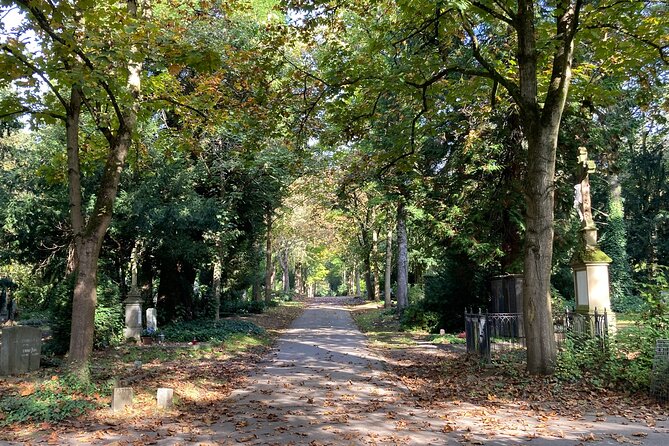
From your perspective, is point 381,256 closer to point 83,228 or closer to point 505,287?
point 505,287

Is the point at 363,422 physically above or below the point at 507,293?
below

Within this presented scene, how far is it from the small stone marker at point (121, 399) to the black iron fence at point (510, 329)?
738 centimetres

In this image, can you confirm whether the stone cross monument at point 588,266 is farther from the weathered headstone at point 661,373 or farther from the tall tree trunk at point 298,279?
the tall tree trunk at point 298,279

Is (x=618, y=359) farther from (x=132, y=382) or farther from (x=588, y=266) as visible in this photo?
(x=132, y=382)

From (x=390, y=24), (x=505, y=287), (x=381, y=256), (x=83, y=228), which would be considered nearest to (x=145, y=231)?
(x=83, y=228)

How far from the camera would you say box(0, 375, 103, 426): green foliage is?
24.0ft

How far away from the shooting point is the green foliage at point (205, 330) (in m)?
17.2

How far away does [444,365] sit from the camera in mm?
12297

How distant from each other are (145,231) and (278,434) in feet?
41.3

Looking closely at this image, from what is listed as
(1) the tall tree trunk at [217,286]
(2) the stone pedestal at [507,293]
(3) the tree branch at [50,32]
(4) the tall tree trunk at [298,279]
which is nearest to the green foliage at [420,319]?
(2) the stone pedestal at [507,293]

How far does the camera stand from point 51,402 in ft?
25.4

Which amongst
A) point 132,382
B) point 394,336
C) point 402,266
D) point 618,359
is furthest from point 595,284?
point 402,266

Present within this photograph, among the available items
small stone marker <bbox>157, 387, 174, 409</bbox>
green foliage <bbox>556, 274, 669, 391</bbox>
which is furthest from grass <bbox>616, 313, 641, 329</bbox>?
small stone marker <bbox>157, 387, 174, 409</bbox>

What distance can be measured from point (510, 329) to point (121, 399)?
9.66 m
